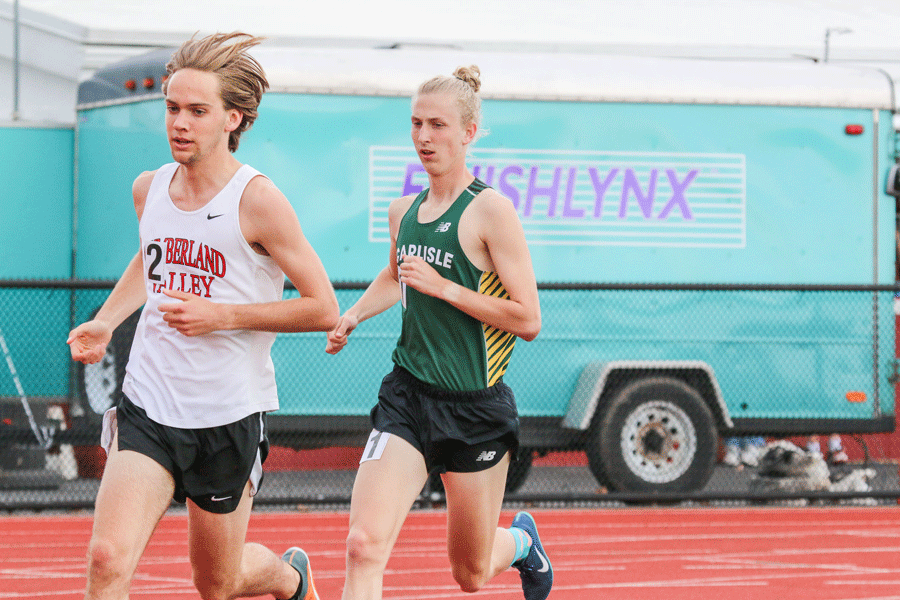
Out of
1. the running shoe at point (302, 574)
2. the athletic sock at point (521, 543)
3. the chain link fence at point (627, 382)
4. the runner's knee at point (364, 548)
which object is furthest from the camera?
the chain link fence at point (627, 382)

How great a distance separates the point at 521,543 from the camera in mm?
4770

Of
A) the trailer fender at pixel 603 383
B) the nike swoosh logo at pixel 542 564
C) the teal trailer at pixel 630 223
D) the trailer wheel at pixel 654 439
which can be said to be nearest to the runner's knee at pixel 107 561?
the nike swoosh logo at pixel 542 564

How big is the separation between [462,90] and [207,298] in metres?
1.21

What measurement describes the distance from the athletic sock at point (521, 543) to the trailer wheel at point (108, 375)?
532 cm

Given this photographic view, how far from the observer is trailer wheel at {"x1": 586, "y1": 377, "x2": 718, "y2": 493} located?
9352mm

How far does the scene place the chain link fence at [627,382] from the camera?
9320 mm

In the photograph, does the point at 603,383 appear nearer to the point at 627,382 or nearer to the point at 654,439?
the point at 627,382

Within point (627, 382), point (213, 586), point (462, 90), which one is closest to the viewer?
point (213, 586)

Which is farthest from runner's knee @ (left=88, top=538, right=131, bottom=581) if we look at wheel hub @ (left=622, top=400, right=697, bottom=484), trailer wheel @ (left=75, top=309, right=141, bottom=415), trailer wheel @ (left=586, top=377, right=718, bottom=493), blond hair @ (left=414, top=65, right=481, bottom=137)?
wheel hub @ (left=622, top=400, right=697, bottom=484)

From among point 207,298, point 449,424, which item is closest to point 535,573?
point 449,424

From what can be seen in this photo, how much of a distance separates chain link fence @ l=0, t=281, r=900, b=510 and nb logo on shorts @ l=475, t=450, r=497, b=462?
16.3ft

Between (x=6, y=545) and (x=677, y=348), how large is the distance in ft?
17.4

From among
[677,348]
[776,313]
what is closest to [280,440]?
[677,348]

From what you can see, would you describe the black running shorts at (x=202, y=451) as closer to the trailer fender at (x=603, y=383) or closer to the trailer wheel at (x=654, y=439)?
the trailer fender at (x=603, y=383)
